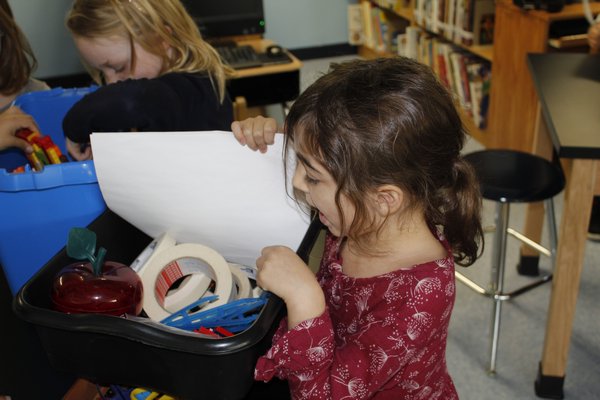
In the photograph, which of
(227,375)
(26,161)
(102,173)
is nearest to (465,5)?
(26,161)

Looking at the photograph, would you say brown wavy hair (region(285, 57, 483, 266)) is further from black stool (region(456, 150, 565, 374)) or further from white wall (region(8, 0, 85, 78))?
white wall (region(8, 0, 85, 78))

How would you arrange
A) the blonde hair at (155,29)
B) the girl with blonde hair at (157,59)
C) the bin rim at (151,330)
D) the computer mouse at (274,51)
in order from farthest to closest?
the computer mouse at (274,51)
the blonde hair at (155,29)
the girl with blonde hair at (157,59)
the bin rim at (151,330)

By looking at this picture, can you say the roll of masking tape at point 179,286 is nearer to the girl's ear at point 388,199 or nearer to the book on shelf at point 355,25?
the girl's ear at point 388,199

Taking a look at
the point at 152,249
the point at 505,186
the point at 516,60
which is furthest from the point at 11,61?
the point at 516,60

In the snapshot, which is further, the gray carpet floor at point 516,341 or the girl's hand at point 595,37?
the girl's hand at point 595,37

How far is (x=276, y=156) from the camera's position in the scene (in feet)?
2.66

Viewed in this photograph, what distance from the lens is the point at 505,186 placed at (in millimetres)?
1632

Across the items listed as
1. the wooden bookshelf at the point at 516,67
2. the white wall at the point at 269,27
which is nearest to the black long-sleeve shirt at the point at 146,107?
the wooden bookshelf at the point at 516,67

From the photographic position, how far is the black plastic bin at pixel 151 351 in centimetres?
58

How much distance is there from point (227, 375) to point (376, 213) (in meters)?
0.31

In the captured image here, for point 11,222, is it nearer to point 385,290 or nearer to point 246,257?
point 246,257

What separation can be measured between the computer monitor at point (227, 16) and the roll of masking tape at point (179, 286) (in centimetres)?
191

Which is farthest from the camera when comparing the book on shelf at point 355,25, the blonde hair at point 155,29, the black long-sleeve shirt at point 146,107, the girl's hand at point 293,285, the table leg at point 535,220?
the book on shelf at point 355,25

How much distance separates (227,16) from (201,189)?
2.00m
